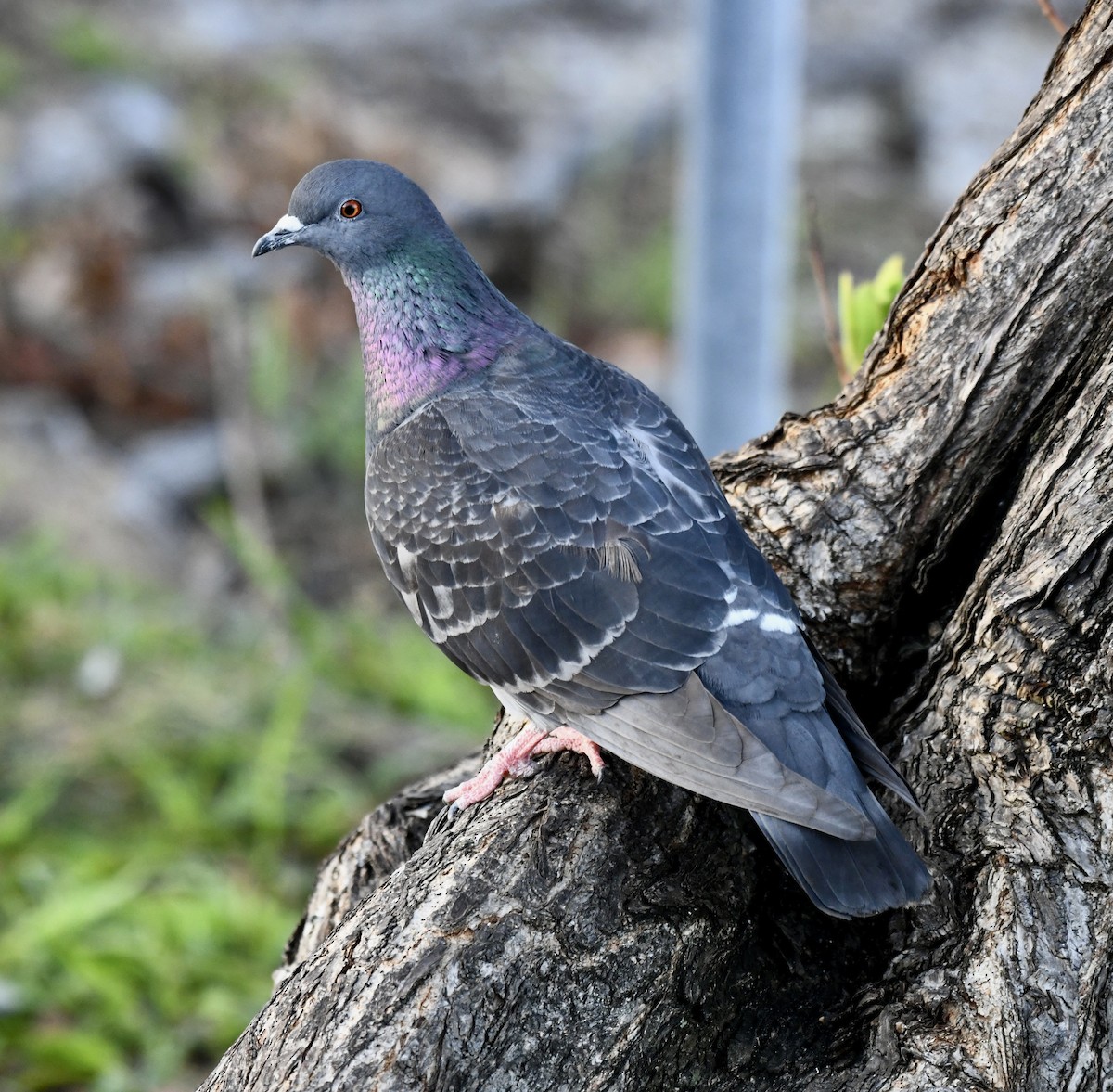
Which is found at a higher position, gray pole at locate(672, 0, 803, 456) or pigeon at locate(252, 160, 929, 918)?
gray pole at locate(672, 0, 803, 456)

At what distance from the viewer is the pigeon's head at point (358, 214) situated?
3.61m

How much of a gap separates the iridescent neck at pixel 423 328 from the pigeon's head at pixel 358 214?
0.06 metres

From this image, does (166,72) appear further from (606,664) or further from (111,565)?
(606,664)

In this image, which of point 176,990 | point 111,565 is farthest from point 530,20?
point 176,990

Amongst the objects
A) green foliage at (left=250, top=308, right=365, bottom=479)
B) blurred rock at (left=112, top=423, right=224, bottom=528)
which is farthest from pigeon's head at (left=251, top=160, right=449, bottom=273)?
blurred rock at (left=112, top=423, right=224, bottom=528)

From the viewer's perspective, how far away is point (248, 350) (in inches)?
344

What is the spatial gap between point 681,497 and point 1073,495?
0.88m

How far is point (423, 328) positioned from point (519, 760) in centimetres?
125

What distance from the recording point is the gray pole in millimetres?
4938

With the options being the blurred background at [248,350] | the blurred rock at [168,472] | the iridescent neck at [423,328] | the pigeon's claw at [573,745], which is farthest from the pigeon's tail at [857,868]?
the blurred rock at [168,472]

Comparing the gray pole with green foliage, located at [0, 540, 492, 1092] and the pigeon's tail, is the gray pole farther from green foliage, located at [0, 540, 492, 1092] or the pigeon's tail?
the pigeon's tail

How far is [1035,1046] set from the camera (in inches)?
94.7

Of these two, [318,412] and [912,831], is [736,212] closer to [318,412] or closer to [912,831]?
[912,831]

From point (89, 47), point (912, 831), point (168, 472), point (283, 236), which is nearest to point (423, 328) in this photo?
point (283, 236)
